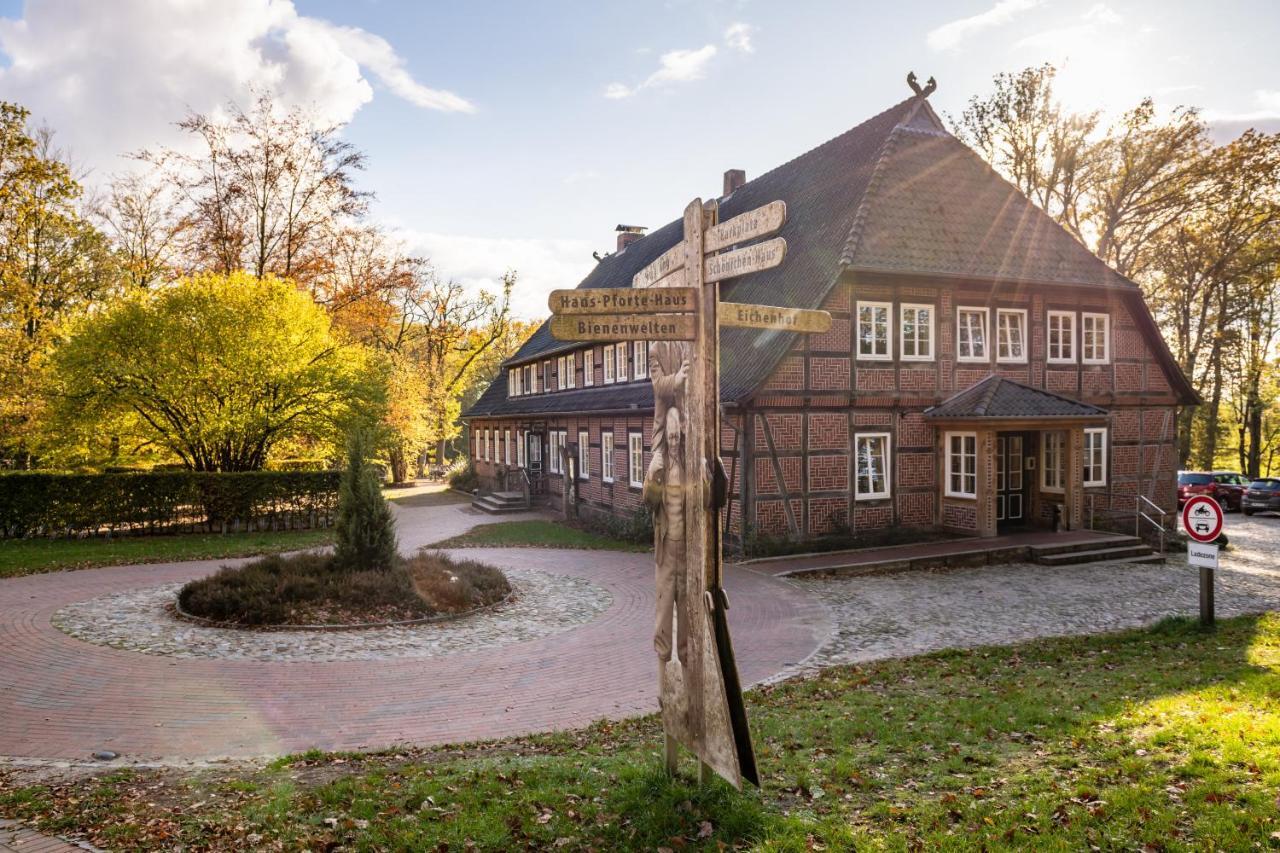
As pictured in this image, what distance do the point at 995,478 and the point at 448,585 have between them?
1183 cm

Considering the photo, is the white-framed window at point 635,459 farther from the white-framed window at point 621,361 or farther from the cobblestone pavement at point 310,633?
the cobblestone pavement at point 310,633

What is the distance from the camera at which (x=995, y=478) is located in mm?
16891

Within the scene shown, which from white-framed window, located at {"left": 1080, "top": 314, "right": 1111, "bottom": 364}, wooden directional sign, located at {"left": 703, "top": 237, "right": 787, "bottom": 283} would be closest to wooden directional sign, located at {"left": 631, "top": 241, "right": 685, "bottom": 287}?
wooden directional sign, located at {"left": 703, "top": 237, "right": 787, "bottom": 283}

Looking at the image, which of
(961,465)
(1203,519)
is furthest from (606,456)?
(1203,519)

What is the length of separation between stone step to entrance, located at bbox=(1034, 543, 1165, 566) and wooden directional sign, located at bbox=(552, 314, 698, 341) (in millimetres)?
13631

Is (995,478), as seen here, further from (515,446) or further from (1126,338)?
(515,446)

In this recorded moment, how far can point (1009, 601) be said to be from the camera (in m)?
12.3

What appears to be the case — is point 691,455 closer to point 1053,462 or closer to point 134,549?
point 1053,462

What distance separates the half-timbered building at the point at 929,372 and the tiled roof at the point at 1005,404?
0.06m

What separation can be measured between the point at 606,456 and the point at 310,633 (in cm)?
1238

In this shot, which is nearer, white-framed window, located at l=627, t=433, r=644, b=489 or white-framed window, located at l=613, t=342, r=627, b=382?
white-framed window, located at l=627, t=433, r=644, b=489

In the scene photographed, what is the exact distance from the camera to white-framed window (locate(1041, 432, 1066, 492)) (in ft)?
58.3

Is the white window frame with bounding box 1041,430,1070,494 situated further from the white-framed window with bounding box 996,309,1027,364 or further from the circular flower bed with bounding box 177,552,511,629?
the circular flower bed with bounding box 177,552,511,629

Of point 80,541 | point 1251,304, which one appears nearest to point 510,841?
point 80,541
